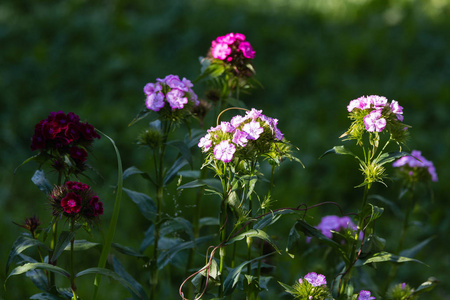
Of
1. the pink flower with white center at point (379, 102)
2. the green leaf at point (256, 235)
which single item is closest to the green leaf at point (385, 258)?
the green leaf at point (256, 235)

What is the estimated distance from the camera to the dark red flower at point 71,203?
58.6 inches

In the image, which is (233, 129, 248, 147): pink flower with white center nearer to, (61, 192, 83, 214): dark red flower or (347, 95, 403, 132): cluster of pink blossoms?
(347, 95, 403, 132): cluster of pink blossoms

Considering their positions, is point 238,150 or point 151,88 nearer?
point 238,150

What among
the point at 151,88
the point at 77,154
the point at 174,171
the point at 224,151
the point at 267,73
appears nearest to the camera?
the point at 224,151

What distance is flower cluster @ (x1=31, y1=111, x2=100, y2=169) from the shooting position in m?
1.62

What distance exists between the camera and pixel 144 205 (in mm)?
1993

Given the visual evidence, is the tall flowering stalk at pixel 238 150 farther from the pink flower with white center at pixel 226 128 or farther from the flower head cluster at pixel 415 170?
the flower head cluster at pixel 415 170

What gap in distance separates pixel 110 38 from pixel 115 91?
0.71 metres

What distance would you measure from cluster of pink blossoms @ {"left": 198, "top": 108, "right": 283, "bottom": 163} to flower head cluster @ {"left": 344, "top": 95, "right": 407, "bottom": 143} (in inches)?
9.6

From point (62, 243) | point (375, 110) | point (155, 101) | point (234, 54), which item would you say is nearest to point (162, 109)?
point (155, 101)

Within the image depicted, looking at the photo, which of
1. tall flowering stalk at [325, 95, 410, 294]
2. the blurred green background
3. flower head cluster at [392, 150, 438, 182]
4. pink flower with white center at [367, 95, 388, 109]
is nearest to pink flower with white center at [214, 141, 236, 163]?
tall flowering stalk at [325, 95, 410, 294]

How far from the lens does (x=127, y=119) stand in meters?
3.82

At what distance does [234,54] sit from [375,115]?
2.19 feet

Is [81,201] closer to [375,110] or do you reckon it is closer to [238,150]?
[238,150]
